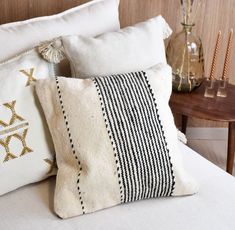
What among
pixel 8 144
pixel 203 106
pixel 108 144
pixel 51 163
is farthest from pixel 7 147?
pixel 203 106

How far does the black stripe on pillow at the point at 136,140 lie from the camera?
1100mm

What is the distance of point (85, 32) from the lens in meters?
1.37

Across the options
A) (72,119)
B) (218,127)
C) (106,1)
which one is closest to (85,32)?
(106,1)

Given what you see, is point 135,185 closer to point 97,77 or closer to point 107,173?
point 107,173

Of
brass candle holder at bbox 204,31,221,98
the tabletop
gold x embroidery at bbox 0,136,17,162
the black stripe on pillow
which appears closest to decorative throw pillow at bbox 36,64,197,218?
the black stripe on pillow

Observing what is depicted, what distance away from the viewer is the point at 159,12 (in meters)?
1.81

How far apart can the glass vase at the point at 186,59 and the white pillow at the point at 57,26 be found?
31cm

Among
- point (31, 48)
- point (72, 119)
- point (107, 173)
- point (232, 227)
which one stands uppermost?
point (31, 48)

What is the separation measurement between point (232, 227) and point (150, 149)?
0.91 feet

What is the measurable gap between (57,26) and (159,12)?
63 cm

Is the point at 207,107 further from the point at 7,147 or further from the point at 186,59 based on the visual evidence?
the point at 7,147

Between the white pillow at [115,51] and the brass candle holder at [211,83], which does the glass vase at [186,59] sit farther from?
the white pillow at [115,51]

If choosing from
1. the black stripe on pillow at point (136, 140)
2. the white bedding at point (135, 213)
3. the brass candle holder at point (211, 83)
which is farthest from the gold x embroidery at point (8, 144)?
the brass candle holder at point (211, 83)

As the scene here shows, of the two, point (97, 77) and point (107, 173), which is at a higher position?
point (97, 77)
